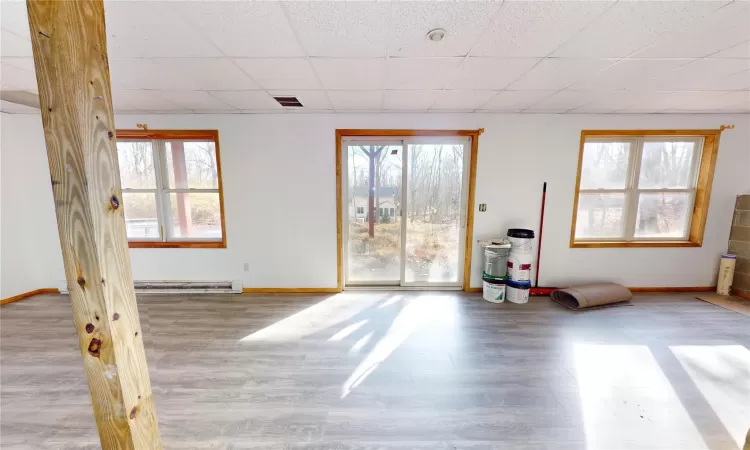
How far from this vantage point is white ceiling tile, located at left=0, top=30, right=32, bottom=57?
5.98ft

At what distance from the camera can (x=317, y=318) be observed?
10.7 ft

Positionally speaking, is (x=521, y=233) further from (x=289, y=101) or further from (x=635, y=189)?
(x=289, y=101)

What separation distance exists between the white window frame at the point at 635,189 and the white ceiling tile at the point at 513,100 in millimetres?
1282

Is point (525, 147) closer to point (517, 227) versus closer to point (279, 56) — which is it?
point (517, 227)

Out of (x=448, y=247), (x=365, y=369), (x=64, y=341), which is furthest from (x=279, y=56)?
(x=64, y=341)

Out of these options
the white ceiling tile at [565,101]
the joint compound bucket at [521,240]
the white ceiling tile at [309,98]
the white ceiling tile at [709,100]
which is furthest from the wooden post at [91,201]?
the white ceiling tile at [709,100]

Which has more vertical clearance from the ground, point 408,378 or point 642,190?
point 642,190

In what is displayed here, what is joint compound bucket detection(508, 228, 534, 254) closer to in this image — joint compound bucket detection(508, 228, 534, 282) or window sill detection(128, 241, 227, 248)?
joint compound bucket detection(508, 228, 534, 282)

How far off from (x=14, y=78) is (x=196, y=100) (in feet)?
4.66

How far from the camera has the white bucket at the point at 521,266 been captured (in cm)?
364

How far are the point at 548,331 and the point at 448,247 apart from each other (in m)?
1.62

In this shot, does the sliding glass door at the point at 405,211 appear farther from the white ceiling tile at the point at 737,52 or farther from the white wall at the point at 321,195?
the white ceiling tile at the point at 737,52

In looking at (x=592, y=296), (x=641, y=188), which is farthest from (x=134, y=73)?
(x=641, y=188)

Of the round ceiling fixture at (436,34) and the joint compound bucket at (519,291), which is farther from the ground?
the round ceiling fixture at (436,34)
